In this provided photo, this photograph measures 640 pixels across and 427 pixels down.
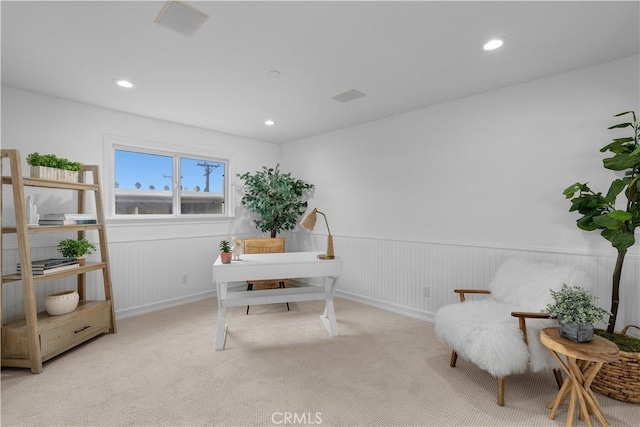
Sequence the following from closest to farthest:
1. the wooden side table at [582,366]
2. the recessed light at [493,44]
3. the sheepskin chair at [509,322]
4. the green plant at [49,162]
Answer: the wooden side table at [582,366] < the sheepskin chair at [509,322] < the recessed light at [493,44] < the green plant at [49,162]

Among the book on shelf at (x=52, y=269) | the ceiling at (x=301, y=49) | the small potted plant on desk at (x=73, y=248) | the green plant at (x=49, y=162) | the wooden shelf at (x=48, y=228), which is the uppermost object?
the ceiling at (x=301, y=49)

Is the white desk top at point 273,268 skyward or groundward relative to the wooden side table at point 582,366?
skyward

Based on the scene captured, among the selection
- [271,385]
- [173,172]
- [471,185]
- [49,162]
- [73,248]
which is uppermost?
[173,172]

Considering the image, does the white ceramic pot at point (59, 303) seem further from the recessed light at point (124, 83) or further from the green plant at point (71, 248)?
the recessed light at point (124, 83)

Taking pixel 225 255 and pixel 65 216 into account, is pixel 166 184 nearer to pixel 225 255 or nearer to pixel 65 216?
pixel 65 216

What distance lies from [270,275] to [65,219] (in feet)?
6.61

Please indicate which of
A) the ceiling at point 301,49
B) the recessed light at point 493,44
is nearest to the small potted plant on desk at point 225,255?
the ceiling at point 301,49

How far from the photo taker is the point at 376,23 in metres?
1.90

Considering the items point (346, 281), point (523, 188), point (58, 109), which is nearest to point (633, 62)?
point (523, 188)

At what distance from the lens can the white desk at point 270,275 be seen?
8.70 ft

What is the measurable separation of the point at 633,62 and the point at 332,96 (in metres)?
2.49

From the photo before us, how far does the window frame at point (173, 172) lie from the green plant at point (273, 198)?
0.29 meters

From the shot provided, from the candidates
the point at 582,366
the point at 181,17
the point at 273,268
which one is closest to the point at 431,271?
the point at 582,366

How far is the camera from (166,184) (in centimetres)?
409
